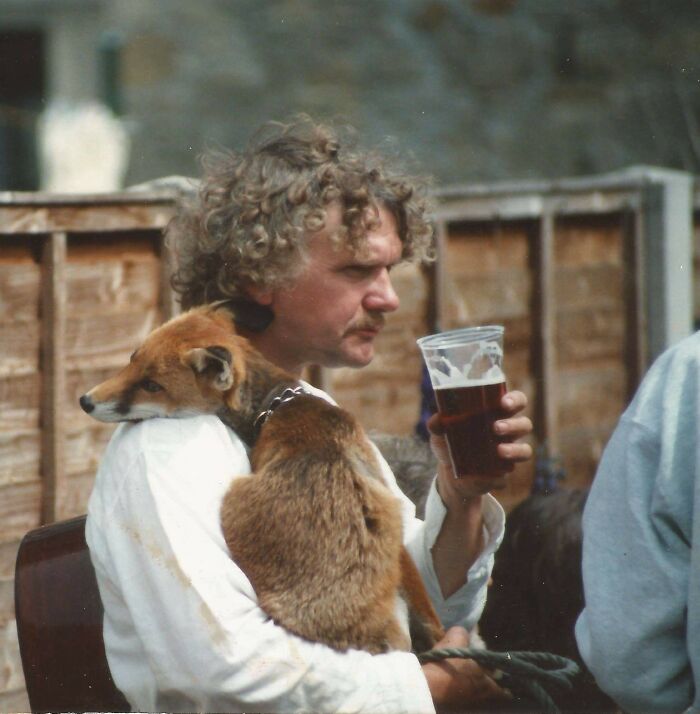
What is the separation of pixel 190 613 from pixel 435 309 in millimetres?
3342

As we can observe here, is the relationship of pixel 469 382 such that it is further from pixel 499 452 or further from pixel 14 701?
pixel 14 701

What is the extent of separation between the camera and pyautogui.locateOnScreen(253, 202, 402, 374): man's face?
2689 mm

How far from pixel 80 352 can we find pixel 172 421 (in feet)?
5.37

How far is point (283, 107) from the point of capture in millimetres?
9672

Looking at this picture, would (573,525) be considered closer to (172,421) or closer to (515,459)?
(515,459)

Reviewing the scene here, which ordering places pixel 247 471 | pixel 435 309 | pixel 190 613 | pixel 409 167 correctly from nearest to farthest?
pixel 190 613 → pixel 247 471 → pixel 409 167 → pixel 435 309

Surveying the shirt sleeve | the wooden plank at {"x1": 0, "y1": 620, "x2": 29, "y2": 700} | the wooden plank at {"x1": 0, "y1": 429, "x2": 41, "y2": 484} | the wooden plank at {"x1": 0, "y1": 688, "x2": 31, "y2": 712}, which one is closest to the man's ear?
the shirt sleeve

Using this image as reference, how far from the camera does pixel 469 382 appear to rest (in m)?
2.38

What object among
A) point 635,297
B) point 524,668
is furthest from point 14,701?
point 635,297

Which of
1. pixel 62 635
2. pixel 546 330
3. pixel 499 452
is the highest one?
pixel 546 330

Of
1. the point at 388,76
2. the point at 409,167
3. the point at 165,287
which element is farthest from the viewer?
the point at 388,76

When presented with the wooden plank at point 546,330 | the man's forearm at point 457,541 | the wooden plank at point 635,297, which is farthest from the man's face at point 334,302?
the wooden plank at point 635,297

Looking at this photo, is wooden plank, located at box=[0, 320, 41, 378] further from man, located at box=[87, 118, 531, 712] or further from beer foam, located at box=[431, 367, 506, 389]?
beer foam, located at box=[431, 367, 506, 389]

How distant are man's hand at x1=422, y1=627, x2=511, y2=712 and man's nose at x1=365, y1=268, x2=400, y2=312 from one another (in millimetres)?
791
